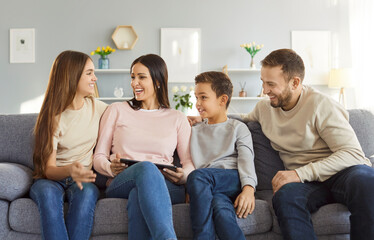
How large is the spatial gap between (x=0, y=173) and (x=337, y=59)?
4.82 metres

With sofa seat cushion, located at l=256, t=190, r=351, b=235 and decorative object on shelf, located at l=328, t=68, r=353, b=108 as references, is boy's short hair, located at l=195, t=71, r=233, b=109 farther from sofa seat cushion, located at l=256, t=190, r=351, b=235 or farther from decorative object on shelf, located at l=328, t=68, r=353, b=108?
decorative object on shelf, located at l=328, t=68, r=353, b=108

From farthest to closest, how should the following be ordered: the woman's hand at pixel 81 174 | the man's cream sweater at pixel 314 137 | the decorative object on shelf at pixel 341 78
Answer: the decorative object on shelf at pixel 341 78
the man's cream sweater at pixel 314 137
the woman's hand at pixel 81 174

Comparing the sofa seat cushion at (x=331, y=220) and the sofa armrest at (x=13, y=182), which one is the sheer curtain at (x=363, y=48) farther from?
the sofa armrest at (x=13, y=182)

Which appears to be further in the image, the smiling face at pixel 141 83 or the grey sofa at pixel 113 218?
the smiling face at pixel 141 83

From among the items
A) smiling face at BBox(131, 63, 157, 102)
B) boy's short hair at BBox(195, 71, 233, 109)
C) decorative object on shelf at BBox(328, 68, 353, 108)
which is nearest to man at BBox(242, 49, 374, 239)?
boy's short hair at BBox(195, 71, 233, 109)

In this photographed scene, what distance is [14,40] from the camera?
5.29 m

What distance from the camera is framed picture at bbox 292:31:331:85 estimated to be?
5.31 meters

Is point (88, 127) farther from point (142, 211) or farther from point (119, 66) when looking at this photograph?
point (119, 66)

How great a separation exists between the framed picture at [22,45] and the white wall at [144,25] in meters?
0.07

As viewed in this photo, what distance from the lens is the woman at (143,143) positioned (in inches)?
61.1

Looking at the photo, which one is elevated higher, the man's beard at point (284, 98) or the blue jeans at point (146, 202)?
the man's beard at point (284, 98)

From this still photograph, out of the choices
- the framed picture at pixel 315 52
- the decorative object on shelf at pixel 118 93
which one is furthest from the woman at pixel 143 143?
the framed picture at pixel 315 52

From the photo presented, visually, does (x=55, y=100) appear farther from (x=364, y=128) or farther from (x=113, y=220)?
(x=364, y=128)

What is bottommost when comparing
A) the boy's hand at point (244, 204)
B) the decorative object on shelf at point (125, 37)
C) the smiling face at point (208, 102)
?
the boy's hand at point (244, 204)
